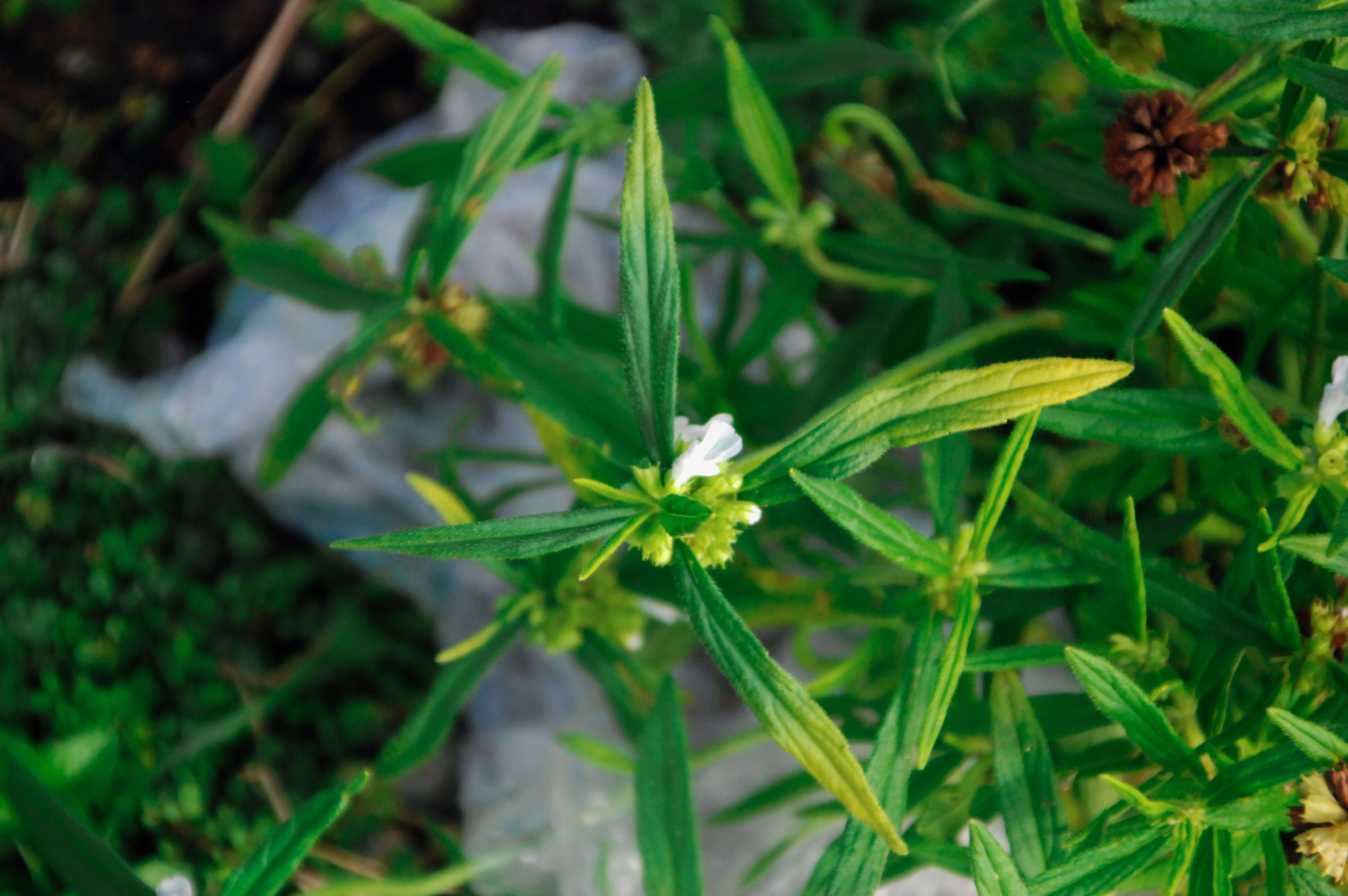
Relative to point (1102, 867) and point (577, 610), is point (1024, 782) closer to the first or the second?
point (1102, 867)

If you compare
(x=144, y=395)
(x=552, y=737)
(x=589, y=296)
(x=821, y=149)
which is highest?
(x=821, y=149)

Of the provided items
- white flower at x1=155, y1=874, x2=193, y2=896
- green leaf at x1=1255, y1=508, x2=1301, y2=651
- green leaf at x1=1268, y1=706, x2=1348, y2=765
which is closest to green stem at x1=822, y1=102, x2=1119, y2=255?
green leaf at x1=1255, y1=508, x2=1301, y2=651

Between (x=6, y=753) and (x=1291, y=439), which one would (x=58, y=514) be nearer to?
(x=6, y=753)

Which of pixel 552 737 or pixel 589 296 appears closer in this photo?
pixel 552 737

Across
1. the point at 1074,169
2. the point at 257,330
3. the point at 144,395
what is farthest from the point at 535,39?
the point at 1074,169

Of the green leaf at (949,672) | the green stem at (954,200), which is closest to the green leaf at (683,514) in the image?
the green leaf at (949,672)

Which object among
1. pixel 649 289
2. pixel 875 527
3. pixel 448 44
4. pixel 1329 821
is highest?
pixel 448 44

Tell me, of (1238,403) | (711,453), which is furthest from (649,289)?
(1238,403)
